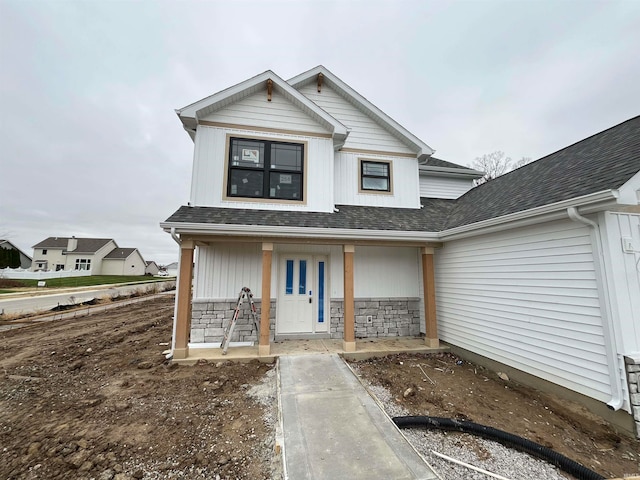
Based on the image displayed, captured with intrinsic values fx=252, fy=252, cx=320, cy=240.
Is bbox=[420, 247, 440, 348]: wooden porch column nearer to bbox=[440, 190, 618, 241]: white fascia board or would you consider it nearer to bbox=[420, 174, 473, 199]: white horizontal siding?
bbox=[440, 190, 618, 241]: white fascia board

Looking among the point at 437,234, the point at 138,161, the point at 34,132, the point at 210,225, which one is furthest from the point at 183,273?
the point at 34,132

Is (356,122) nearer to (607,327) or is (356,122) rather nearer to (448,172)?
(448,172)

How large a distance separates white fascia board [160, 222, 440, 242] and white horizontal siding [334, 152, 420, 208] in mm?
1835

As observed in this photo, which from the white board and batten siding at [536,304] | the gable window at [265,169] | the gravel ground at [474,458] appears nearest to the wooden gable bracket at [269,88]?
the gable window at [265,169]

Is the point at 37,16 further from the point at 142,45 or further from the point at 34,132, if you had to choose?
the point at 34,132

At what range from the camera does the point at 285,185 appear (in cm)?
637

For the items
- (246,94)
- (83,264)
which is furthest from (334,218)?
(83,264)

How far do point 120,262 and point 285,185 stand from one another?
166 feet

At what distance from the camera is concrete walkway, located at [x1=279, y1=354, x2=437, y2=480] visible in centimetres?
215

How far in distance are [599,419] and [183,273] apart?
6.76 metres

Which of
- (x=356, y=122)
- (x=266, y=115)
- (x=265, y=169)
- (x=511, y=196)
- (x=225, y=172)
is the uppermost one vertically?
(x=356, y=122)

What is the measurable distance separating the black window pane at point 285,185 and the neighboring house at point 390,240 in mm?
35

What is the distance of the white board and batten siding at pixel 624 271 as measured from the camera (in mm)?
2994

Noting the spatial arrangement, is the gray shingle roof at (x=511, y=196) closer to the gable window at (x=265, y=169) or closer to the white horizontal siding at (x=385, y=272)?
the gable window at (x=265, y=169)
